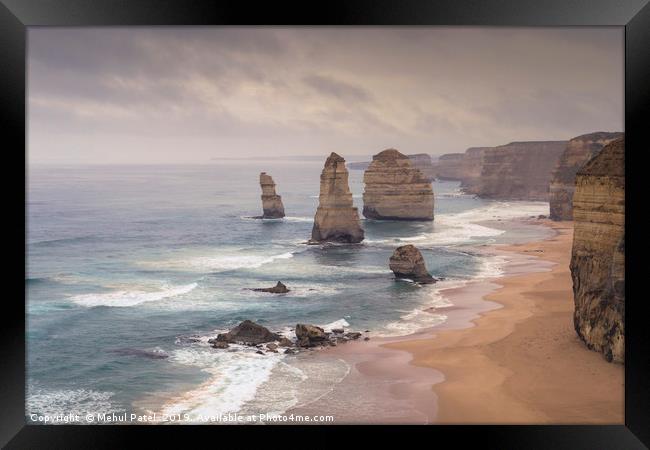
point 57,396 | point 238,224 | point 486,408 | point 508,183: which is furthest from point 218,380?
point 508,183

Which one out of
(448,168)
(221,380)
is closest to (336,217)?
(448,168)

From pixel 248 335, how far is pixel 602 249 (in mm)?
7443

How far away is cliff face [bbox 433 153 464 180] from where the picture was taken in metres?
24.7

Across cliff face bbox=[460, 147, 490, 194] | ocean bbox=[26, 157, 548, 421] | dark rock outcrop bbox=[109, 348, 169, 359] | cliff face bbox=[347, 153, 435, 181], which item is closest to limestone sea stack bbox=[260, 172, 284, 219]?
ocean bbox=[26, 157, 548, 421]

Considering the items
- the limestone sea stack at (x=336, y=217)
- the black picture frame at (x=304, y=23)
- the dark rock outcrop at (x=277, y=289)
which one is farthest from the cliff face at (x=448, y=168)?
the black picture frame at (x=304, y=23)

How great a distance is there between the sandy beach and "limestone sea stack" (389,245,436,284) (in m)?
3.77

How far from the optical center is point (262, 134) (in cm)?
1942

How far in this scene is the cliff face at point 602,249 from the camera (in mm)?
12117

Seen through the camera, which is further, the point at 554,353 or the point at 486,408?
the point at 554,353

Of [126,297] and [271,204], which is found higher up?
[271,204]

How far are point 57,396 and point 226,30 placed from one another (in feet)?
29.0

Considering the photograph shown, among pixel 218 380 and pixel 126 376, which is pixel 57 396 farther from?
pixel 218 380

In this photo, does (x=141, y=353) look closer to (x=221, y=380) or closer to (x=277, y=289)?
(x=221, y=380)

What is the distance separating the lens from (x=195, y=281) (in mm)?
20578
